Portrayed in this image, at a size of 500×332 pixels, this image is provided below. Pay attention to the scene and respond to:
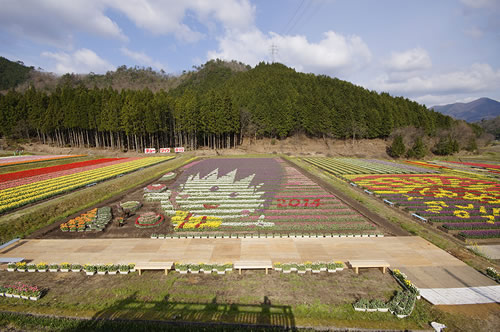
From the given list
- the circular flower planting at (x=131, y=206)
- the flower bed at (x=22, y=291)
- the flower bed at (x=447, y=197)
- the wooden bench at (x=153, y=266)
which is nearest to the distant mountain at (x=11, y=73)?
the circular flower planting at (x=131, y=206)

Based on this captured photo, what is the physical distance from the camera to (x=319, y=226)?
60.6 feet

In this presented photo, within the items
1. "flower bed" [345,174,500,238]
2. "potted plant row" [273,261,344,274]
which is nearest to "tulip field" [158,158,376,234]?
"potted plant row" [273,261,344,274]

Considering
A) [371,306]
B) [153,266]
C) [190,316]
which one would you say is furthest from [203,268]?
[371,306]

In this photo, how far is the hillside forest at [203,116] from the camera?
231 ft

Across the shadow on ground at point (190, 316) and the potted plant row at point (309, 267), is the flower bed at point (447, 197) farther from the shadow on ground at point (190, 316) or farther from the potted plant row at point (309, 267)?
the shadow on ground at point (190, 316)

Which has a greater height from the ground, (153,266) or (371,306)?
(153,266)

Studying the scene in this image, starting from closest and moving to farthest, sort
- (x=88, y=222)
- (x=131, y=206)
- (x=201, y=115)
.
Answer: (x=88, y=222), (x=131, y=206), (x=201, y=115)

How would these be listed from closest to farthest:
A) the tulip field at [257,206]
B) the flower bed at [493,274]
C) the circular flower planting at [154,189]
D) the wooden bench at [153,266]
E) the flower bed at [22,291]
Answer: the flower bed at [22,291]
the flower bed at [493,274]
the wooden bench at [153,266]
the tulip field at [257,206]
the circular flower planting at [154,189]

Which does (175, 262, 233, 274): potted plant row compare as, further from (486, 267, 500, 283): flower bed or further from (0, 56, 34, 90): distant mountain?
(0, 56, 34, 90): distant mountain

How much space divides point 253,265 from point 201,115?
65457 mm

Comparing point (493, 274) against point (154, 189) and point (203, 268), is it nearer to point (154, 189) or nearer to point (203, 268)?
point (203, 268)

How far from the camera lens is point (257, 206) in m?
23.7

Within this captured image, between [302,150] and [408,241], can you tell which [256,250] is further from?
[302,150]

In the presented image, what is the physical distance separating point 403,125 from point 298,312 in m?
95.2
